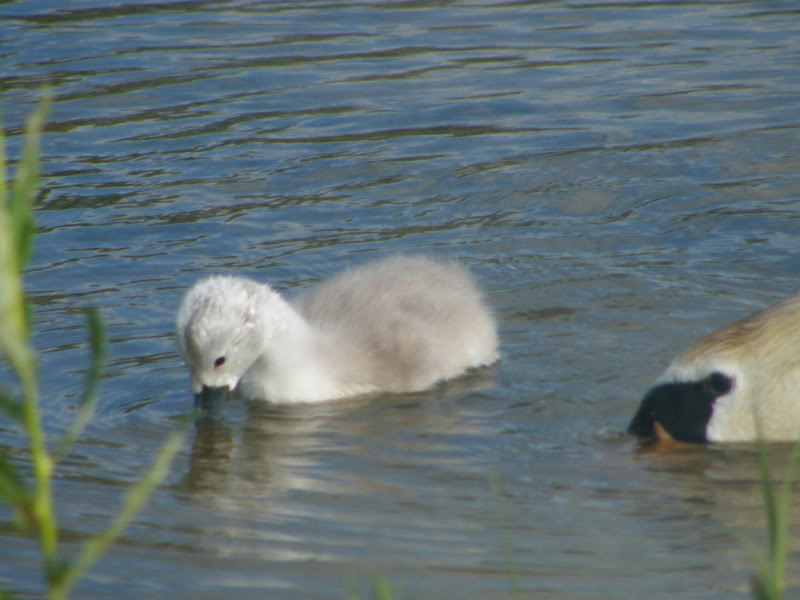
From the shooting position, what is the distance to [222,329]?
5.61 meters

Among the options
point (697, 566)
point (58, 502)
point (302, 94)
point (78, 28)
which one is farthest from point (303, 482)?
point (78, 28)

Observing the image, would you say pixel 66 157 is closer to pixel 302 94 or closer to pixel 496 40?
pixel 302 94

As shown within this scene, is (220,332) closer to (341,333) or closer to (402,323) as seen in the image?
(341,333)

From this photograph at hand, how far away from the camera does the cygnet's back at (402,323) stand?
20.2ft

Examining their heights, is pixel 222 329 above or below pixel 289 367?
above

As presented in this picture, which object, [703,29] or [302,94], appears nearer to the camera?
[302,94]

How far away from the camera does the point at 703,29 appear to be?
11148mm

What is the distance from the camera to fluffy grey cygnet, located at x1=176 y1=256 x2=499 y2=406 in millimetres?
5672

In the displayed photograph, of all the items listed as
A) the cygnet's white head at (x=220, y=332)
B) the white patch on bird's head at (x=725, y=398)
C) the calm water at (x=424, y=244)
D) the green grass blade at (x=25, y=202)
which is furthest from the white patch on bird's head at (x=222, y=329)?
the green grass blade at (x=25, y=202)

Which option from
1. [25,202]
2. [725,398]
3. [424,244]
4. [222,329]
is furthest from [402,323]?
[25,202]

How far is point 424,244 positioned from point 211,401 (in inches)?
86.6

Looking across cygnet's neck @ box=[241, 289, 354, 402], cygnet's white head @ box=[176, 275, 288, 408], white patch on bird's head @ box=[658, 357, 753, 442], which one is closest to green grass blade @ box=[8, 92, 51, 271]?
white patch on bird's head @ box=[658, 357, 753, 442]

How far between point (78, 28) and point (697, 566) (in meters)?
9.17

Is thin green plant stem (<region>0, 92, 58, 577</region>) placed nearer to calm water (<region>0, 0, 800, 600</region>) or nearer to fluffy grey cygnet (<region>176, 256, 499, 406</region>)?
calm water (<region>0, 0, 800, 600</region>)
